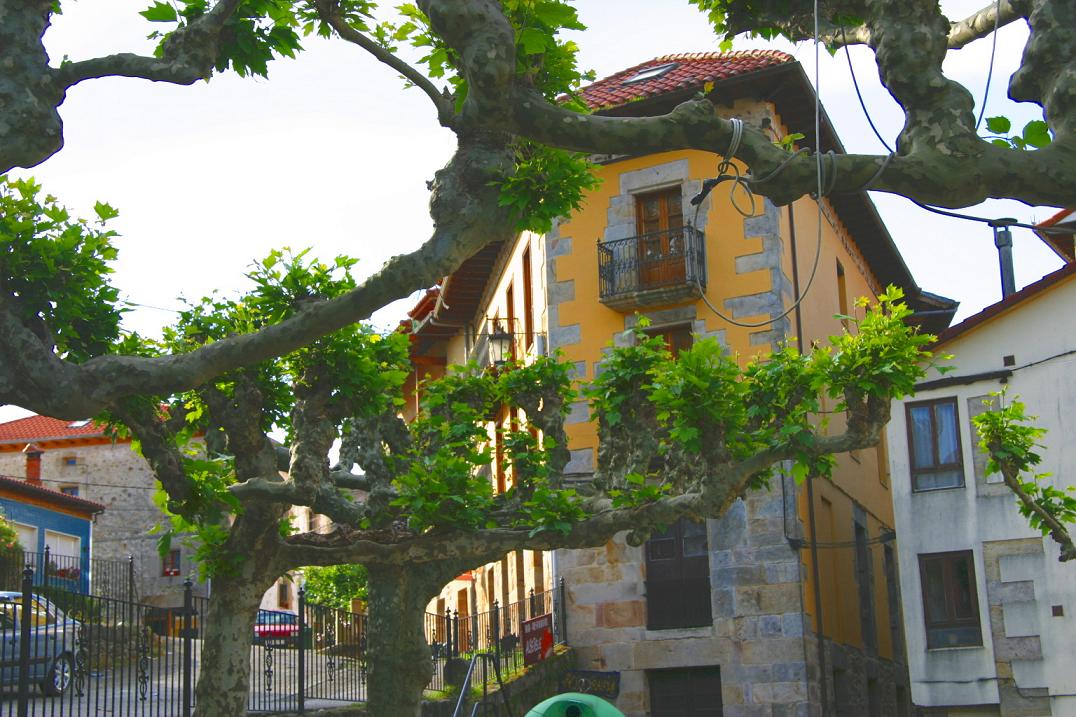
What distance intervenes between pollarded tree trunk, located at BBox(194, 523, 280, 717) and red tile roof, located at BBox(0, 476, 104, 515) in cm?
2783

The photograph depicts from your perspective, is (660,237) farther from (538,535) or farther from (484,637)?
(538,535)

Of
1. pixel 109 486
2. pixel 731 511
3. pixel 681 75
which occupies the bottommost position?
pixel 731 511

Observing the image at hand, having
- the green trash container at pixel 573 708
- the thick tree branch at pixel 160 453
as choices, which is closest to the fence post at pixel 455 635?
the thick tree branch at pixel 160 453

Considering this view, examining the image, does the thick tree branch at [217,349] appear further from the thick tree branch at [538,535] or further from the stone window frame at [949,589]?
the stone window frame at [949,589]

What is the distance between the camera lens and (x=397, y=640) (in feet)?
47.2

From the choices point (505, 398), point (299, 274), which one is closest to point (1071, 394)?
point (505, 398)

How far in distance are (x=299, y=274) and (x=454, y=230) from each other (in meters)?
3.74

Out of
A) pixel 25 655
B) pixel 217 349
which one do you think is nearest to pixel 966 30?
pixel 217 349

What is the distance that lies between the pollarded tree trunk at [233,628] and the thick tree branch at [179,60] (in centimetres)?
483

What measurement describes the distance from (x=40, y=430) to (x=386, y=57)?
49.7 meters

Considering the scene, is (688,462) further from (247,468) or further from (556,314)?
(556,314)

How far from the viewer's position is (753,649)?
69.5 feet

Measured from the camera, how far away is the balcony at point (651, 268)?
73.0ft

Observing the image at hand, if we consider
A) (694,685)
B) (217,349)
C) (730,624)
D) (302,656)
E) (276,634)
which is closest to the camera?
(217,349)
